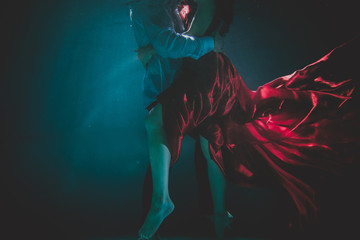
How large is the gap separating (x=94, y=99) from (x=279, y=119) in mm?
863

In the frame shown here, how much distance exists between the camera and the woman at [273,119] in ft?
3.26

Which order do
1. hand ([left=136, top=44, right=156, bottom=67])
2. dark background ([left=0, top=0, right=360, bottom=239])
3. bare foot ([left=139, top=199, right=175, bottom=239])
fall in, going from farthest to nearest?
dark background ([left=0, top=0, right=360, bottom=239]), hand ([left=136, top=44, right=156, bottom=67]), bare foot ([left=139, top=199, right=175, bottom=239])

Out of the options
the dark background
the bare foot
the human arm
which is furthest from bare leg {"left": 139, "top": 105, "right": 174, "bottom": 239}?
the dark background

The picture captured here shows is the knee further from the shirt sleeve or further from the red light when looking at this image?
the red light

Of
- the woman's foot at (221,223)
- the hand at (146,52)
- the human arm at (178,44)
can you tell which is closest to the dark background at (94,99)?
the woman's foot at (221,223)

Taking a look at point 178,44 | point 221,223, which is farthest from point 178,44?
point 221,223

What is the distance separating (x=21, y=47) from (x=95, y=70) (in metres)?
0.40

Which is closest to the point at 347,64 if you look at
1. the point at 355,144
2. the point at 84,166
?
the point at 355,144

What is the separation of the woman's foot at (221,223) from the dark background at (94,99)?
13 cm

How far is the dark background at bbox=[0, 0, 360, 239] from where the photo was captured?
1.24m

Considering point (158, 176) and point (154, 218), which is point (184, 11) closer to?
point (158, 176)

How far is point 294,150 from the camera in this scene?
1040mm

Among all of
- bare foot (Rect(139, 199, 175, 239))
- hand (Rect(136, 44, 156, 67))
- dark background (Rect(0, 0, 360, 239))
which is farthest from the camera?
dark background (Rect(0, 0, 360, 239))

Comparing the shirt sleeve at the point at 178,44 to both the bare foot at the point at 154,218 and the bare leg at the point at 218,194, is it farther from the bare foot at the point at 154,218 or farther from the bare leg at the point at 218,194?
the bare foot at the point at 154,218
